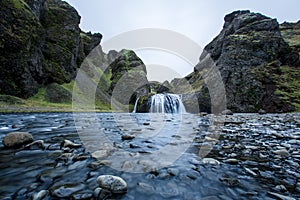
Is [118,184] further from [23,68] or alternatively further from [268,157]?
[23,68]

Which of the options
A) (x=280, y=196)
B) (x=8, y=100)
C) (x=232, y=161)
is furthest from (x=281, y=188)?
(x=8, y=100)

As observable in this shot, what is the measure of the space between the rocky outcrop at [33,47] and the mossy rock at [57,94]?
1.94 metres

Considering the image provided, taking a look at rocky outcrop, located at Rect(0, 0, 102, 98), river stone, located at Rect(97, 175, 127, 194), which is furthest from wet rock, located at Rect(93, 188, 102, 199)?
rocky outcrop, located at Rect(0, 0, 102, 98)

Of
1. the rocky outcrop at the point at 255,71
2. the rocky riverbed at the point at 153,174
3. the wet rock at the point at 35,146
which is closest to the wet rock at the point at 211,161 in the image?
the rocky riverbed at the point at 153,174

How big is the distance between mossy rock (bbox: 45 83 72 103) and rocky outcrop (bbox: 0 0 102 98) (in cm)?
194

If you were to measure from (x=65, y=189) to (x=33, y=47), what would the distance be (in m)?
37.6

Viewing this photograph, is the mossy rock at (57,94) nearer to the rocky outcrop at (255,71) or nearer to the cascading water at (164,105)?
the cascading water at (164,105)

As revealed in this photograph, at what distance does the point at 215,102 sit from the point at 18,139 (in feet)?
112

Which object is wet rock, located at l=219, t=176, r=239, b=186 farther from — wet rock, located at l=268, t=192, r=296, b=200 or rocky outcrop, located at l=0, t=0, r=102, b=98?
rocky outcrop, located at l=0, t=0, r=102, b=98

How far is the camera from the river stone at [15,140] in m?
3.87

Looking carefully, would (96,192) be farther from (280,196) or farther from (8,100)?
(8,100)

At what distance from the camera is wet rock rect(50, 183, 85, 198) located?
179 centimetres

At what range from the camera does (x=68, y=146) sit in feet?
13.2

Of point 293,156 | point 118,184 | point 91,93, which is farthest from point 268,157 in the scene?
point 91,93
